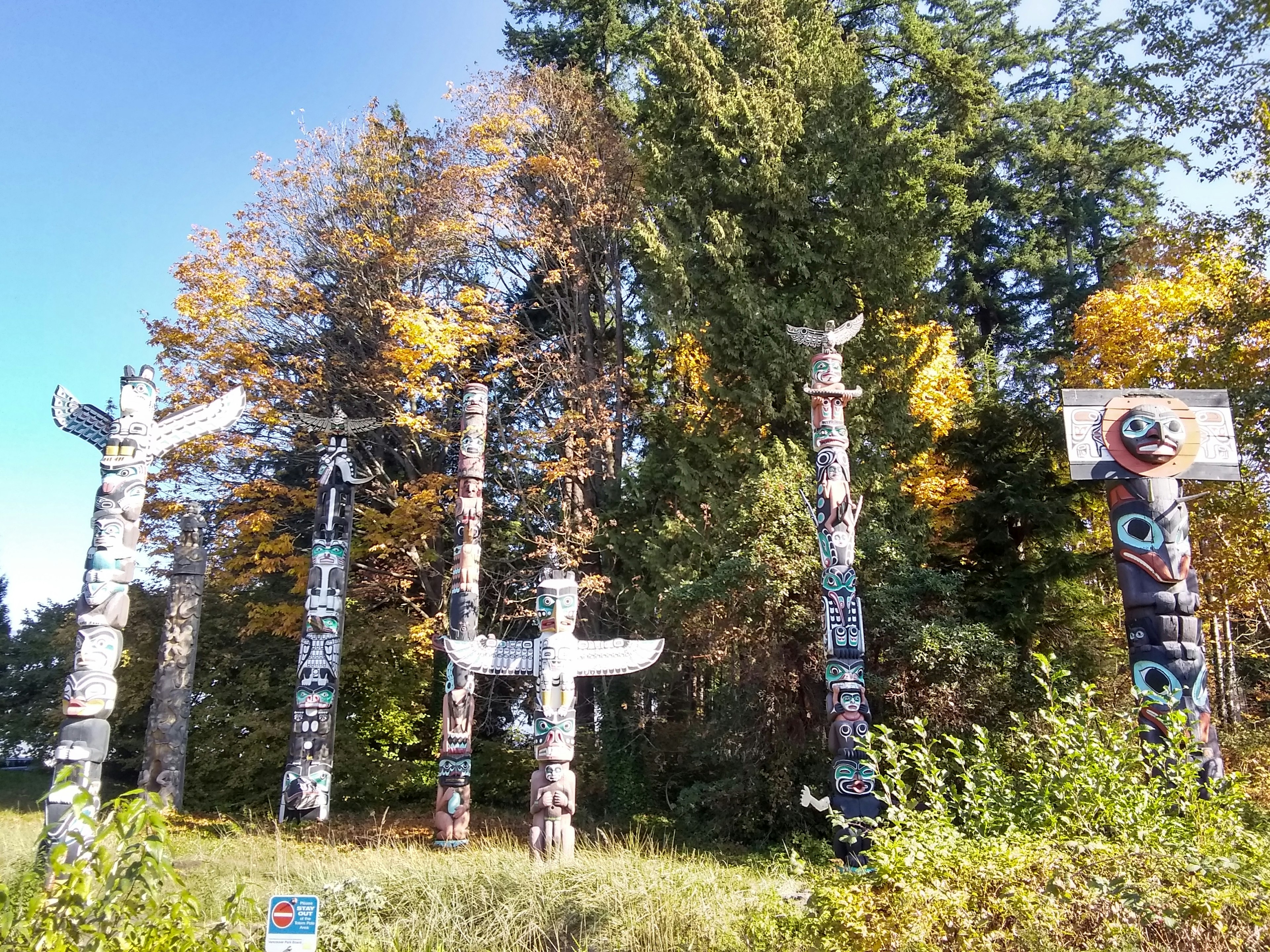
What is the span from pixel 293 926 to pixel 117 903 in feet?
2.47

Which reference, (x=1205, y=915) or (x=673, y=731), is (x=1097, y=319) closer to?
(x=673, y=731)

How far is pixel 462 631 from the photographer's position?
10.7 m

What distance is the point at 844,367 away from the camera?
13625 mm

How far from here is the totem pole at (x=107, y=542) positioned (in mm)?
8695

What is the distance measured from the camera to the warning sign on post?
12.8 feet

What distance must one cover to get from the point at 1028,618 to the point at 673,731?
19.2 feet

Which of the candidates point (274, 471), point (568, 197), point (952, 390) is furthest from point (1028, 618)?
point (274, 471)

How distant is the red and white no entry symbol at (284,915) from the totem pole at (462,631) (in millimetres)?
6282

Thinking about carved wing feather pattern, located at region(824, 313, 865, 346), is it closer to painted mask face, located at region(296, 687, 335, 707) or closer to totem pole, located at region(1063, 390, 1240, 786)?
totem pole, located at region(1063, 390, 1240, 786)

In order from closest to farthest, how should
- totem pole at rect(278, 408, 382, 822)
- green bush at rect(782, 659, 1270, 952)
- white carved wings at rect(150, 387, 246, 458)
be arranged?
green bush at rect(782, 659, 1270, 952) → white carved wings at rect(150, 387, 246, 458) → totem pole at rect(278, 408, 382, 822)

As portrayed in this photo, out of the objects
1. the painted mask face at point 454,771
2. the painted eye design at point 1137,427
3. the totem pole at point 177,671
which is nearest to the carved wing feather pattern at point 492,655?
the painted mask face at point 454,771

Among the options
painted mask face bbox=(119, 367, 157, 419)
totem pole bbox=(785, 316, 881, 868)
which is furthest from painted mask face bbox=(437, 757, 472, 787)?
painted mask face bbox=(119, 367, 157, 419)

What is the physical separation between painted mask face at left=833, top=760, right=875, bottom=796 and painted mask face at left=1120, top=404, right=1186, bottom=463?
14.7 ft

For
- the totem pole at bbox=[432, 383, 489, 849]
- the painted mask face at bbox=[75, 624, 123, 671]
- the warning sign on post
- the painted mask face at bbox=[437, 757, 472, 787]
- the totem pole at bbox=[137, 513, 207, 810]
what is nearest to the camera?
the warning sign on post
